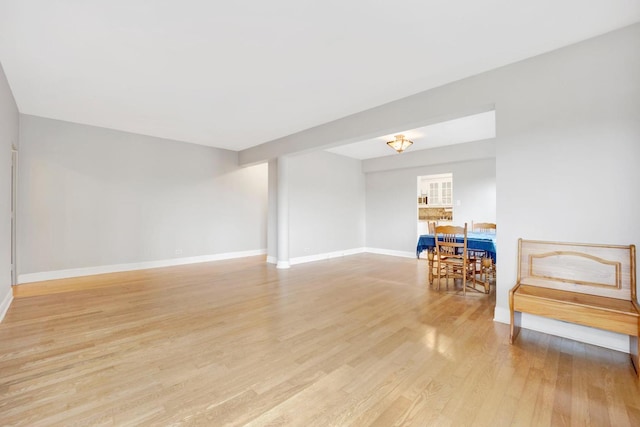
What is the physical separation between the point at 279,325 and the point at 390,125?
2888 mm

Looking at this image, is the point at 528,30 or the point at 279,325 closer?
the point at 528,30

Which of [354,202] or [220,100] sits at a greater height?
[220,100]

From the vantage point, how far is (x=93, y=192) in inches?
200

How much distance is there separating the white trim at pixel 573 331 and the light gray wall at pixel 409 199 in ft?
12.9

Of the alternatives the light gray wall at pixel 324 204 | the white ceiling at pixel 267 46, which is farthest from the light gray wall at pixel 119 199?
the light gray wall at pixel 324 204

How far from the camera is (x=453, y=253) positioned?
4414 mm

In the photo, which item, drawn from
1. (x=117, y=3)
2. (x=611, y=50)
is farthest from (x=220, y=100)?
(x=611, y=50)

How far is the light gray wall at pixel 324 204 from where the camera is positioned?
6465 mm

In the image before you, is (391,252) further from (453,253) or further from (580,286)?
(580,286)

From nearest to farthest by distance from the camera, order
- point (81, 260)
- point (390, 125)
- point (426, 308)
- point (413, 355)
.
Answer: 1. point (413, 355)
2. point (426, 308)
3. point (390, 125)
4. point (81, 260)

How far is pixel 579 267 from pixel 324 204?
203 inches

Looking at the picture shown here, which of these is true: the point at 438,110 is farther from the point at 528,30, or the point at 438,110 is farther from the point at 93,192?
the point at 93,192

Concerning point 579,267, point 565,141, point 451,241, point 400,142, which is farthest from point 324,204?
point 579,267

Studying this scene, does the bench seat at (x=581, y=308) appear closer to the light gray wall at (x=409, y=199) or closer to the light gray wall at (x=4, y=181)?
the light gray wall at (x=409, y=199)
